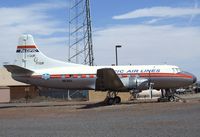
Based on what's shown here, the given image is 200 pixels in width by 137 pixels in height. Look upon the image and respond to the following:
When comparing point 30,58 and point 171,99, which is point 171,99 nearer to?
point 171,99

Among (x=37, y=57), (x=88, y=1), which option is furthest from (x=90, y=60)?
(x=37, y=57)

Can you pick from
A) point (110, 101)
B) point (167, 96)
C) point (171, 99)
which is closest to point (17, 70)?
point (110, 101)

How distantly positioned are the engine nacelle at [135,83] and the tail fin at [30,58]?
20.6ft

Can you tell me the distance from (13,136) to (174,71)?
992 inches

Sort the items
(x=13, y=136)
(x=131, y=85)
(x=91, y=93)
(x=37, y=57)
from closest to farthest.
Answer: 1. (x=13, y=136)
2. (x=131, y=85)
3. (x=37, y=57)
4. (x=91, y=93)

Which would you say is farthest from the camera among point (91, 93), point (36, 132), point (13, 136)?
point (91, 93)

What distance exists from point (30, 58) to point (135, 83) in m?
10.5

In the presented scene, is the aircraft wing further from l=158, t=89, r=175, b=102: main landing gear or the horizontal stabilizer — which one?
the horizontal stabilizer

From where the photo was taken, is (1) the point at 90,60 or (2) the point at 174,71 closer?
(2) the point at 174,71

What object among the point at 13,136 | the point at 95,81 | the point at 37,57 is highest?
the point at 37,57

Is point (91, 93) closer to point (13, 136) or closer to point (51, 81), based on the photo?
point (51, 81)

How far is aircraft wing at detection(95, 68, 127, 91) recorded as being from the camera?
34.6 metres

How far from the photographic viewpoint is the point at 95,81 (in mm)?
36906

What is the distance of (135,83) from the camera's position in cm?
3622
